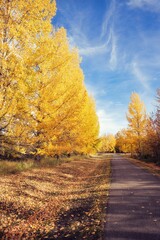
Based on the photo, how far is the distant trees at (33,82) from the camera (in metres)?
6.47

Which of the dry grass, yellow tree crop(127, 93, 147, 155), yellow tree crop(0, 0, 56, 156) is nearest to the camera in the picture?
the dry grass

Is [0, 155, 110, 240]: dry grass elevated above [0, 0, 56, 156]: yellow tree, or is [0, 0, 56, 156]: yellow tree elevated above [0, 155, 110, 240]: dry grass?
[0, 0, 56, 156]: yellow tree

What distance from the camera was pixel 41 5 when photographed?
694 centimetres

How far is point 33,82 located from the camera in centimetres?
797

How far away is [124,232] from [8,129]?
5.13 metres

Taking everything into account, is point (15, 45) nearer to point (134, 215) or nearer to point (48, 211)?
point (48, 211)

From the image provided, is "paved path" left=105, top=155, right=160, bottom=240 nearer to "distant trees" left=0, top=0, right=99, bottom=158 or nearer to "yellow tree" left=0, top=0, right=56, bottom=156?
"distant trees" left=0, top=0, right=99, bottom=158

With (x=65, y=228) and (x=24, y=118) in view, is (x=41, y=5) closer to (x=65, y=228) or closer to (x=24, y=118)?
(x=24, y=118)

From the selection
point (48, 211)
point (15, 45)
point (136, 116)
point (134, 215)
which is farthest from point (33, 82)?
point (136, 116)

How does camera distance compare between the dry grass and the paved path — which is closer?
the paved path

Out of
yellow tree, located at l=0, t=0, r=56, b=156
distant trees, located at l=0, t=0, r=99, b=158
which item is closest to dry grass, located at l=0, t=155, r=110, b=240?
distant trees, located at l=0, t=0, r=99, b=158

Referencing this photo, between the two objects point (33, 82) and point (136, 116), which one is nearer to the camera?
point (33, 82)

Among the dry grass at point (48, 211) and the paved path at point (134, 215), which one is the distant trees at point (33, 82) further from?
the paved path at point (134, 215)

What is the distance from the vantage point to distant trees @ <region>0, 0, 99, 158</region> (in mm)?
6473
